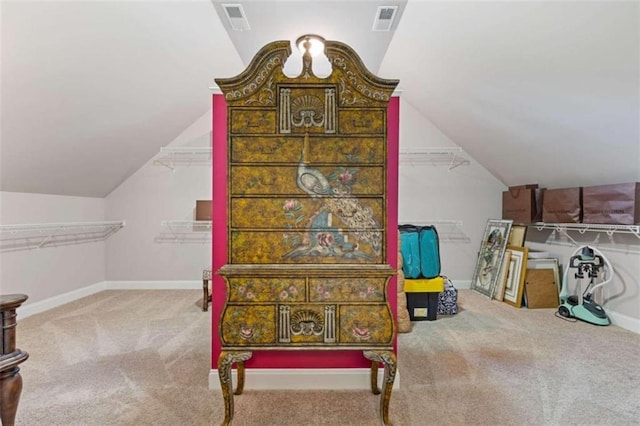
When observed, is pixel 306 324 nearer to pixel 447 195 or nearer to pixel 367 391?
pixel 367 391

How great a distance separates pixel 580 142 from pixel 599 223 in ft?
2.88

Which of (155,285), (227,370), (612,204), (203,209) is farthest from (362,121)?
(155,285)

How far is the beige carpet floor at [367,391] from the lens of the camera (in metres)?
1.89

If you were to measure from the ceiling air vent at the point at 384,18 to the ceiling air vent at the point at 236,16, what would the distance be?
1.02 metres

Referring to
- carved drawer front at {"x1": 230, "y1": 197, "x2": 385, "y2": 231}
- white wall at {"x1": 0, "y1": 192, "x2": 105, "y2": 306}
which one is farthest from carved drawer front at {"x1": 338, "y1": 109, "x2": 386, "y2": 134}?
white wall at {"x1": 0, "y1": 192, "x2": 105, "y2": 306}

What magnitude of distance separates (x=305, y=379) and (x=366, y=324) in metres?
0.80

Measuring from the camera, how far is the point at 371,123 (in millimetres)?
1740

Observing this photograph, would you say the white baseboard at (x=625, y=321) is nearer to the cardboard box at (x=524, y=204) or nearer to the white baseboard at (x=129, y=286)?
the cardboard box at (x=524, y=204)

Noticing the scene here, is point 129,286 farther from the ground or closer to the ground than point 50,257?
closer to the ground

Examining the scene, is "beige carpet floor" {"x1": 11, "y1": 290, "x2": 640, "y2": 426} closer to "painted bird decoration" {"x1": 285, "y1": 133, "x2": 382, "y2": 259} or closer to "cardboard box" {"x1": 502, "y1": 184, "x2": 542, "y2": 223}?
"painted bird decoration" {"x1": 285, "y1": 133, "x2": 382, "y2": 259}

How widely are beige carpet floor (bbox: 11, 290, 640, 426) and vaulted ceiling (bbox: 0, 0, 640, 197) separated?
5.39ft

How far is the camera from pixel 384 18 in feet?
8.33

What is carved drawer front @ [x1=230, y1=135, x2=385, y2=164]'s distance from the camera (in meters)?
1.73

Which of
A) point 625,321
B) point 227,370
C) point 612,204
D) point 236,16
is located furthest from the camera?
point 625,321
